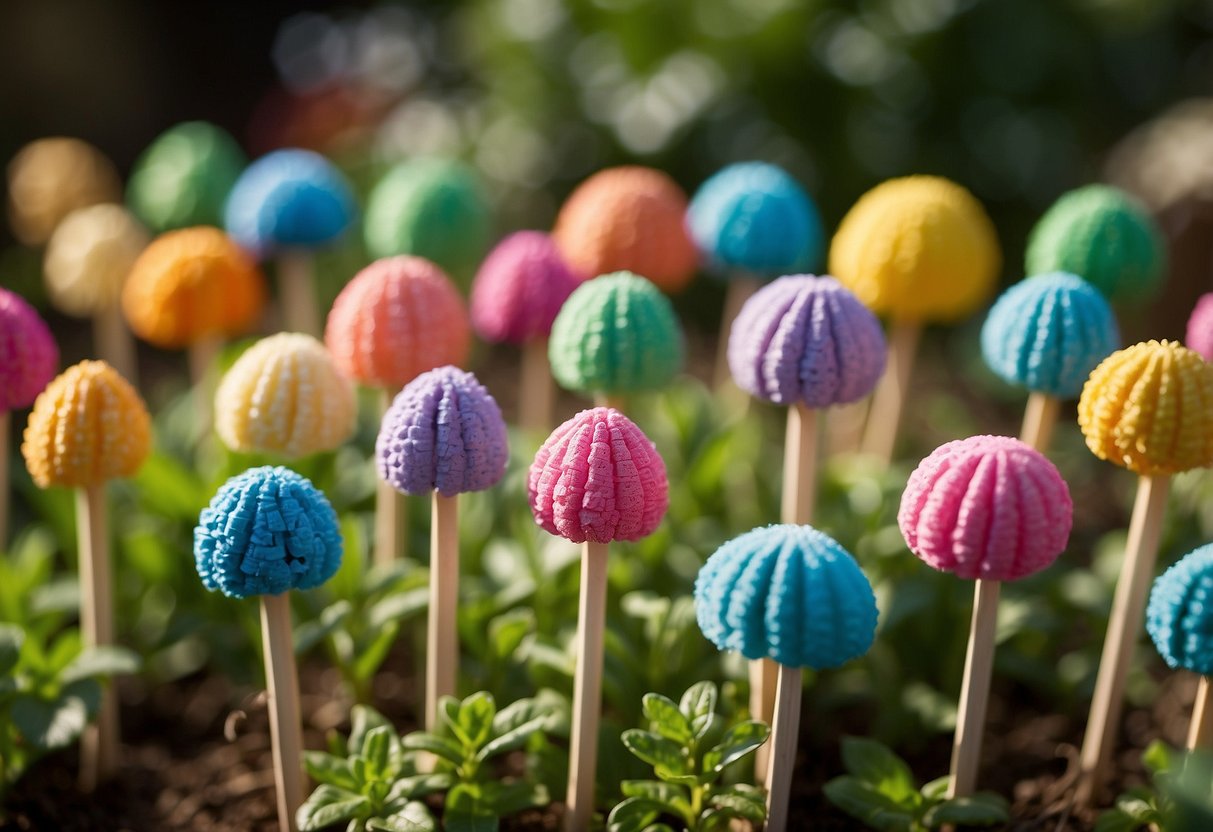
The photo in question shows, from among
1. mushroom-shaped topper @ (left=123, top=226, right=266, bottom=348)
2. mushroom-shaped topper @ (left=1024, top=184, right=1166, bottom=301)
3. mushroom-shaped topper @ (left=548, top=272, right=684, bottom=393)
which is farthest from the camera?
mushroom-shaped topper @ (left=123, top=226, right=266, bottom=348)

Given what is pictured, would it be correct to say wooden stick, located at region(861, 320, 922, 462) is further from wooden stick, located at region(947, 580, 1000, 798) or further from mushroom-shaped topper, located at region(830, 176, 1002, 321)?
wooden stick, located at region(947, 580, 1000, 798)

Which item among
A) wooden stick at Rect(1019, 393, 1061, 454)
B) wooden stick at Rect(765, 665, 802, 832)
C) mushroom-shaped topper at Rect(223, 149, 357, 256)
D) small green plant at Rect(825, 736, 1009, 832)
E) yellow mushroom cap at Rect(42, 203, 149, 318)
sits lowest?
small green plant at Rect(825, 736, 1009, 832)

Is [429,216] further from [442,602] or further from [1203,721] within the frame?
[1203,721]

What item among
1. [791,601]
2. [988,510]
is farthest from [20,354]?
[988,510]

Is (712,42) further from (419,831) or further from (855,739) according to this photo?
(419,831)

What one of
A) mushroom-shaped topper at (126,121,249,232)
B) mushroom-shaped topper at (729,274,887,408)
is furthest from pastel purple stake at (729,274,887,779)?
mushroom-shaped topper at (126,121,249,232)

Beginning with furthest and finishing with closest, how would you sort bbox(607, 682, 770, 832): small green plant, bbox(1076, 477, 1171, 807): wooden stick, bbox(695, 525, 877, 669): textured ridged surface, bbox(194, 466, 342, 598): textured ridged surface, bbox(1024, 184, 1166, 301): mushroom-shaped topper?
bbox(1024, 184, 1166, 301): mushroom-shaped topper, bbox(1076, 477, 1171, 807): wooden stick, bbox(607, 682, 770, 832): small green plant, bbox(194, 466, 342, 598): textured ridged surface, bbox(695, 525, 877, 669): textured ridged surface
